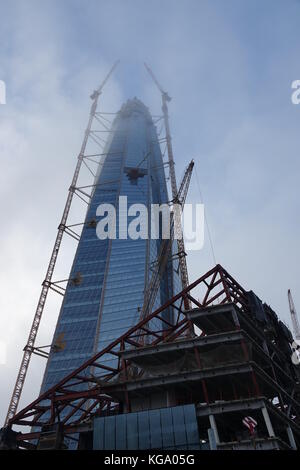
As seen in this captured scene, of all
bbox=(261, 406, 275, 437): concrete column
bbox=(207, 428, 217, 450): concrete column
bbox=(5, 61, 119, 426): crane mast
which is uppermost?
bbox=(5, 61, 119, 426): crane mast

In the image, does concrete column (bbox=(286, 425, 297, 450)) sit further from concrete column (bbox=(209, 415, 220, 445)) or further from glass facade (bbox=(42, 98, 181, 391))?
glass facade (bbox=(42, 98, 181, 391))

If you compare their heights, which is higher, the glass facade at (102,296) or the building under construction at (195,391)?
the glass facade at (102,296)

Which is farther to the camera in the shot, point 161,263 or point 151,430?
point 161,263

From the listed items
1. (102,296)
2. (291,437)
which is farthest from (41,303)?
(291,437)

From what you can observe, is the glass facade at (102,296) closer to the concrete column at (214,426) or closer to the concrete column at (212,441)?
the concrete column at (214,426)

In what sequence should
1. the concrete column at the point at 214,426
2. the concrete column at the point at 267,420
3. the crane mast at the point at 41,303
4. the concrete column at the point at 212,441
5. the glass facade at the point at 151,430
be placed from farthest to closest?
1. the crane mast at the point at 41,303
2. the glass facade at the point at 151,430
3. the concrete column at the point at 214,426
4. the concrete column at the point at 267,420
5. the concrete column at the point at 212,441

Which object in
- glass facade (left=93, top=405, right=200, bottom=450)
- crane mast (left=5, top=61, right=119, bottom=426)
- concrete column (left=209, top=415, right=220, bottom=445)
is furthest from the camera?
crane mast (left=5, top=61, right=119, bottom=426)

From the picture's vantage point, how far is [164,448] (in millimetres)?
56969

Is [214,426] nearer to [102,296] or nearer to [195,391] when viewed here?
[195,391]

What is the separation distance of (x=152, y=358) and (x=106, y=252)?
5041 inches

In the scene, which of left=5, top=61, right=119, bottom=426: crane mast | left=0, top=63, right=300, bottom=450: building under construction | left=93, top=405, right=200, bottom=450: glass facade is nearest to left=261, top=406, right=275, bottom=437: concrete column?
left=0, top=63, right=300, bottom=450: building under construction

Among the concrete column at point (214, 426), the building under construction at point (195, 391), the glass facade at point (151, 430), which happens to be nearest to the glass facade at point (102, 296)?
the building under construction at point (195, 391)
